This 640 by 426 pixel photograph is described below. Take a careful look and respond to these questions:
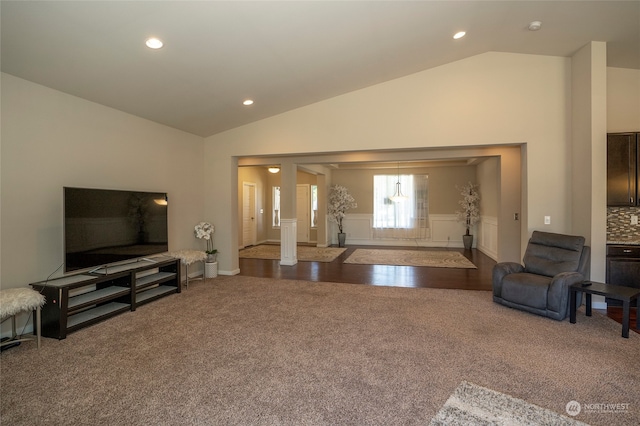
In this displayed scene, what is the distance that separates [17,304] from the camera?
2721mm

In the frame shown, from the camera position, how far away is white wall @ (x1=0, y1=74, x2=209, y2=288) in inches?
122

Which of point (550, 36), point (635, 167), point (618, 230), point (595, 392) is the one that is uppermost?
point (550, 36)

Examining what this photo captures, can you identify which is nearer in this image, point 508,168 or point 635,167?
point 635,167

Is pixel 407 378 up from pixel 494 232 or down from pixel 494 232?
down

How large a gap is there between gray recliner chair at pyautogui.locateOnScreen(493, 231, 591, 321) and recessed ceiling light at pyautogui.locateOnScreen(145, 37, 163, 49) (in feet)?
15.4

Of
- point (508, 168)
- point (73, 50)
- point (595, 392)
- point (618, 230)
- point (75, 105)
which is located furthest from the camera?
point (508, 168)

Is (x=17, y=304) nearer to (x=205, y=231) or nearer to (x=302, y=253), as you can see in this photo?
(x=205, y=231)

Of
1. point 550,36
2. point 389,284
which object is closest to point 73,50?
point 389,284

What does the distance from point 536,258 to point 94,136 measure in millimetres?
5962

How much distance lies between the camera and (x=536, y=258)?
4156 millimetres

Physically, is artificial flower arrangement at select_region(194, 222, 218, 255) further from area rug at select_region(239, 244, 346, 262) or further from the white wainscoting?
the white wainscoting

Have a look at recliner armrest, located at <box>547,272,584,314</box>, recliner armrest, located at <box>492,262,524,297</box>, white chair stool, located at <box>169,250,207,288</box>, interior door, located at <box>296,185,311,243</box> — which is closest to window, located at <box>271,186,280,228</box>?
interior door, located at <box>296,185,311,243</box>

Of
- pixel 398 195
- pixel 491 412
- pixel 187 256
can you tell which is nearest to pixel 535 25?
pixel 491 412

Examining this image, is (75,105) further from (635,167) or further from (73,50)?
(635,167)
